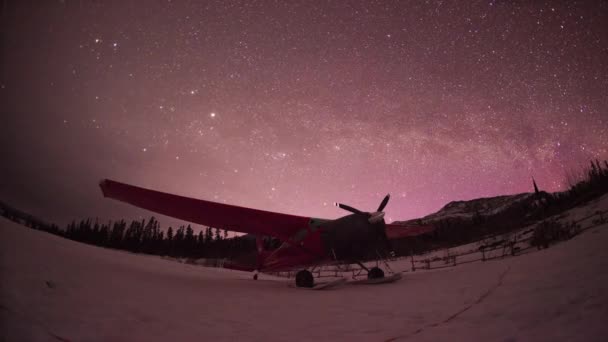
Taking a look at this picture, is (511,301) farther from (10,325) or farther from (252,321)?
(10,325)

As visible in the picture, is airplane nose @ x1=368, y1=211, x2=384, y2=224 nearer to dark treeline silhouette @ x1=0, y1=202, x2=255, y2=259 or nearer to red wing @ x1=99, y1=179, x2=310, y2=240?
red wing @ x1=99, y1=179, x2=310, y2=240

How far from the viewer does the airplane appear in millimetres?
7098

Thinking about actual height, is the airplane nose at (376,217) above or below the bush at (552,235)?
above

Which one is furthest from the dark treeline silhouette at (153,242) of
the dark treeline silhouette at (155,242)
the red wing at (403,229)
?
the red wing at (403,229)

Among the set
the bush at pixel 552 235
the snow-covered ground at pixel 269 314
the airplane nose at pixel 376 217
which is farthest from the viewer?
the bush at pixel 552 235

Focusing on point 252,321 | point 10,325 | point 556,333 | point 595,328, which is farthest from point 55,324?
point 595,328

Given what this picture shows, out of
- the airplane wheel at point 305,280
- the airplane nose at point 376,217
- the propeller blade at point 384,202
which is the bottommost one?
the airplane wheel at point 305,280

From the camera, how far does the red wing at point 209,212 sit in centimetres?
623

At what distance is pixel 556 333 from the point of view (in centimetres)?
177

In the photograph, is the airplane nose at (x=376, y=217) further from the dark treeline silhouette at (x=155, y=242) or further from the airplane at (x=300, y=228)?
the dark treeline silhouette at (x=155, y=242)

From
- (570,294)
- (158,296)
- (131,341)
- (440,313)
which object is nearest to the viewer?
(131,341)

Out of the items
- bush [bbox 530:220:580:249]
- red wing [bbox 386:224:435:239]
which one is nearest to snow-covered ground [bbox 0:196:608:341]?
red wing [bbox 386:224:435:239]

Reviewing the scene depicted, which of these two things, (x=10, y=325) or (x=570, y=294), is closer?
(x=10, y=325)

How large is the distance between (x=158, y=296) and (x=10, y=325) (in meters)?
2.44
